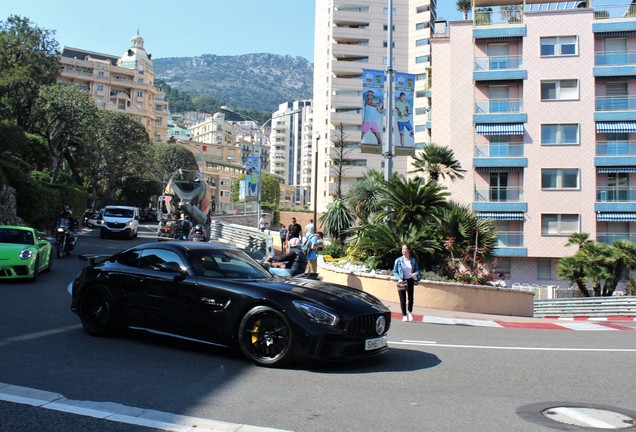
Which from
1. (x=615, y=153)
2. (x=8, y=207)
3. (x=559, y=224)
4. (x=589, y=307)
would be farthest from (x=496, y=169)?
(x=8, y=207)

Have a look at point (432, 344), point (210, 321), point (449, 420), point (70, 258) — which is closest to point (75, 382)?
point (210, 321)

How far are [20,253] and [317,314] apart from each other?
9752 mm

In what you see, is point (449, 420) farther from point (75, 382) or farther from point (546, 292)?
point (546, 292)

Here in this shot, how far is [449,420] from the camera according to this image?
4750 millimetres

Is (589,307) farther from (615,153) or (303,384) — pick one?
(615,153)

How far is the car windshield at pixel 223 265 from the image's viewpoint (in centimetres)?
715

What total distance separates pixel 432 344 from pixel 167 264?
4.18 m

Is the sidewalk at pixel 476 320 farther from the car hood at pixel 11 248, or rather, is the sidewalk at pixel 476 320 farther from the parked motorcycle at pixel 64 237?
the parked motorcycle at pixel 64 237

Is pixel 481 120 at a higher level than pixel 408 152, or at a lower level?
higher

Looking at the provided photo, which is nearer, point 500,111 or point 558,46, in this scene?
point 558,46

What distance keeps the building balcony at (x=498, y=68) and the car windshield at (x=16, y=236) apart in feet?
105

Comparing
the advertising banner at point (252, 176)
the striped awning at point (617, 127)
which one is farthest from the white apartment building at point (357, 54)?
the striped awning at point (617, 127)

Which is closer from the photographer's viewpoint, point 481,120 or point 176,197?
point 176,197

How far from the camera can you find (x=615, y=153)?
122ft
